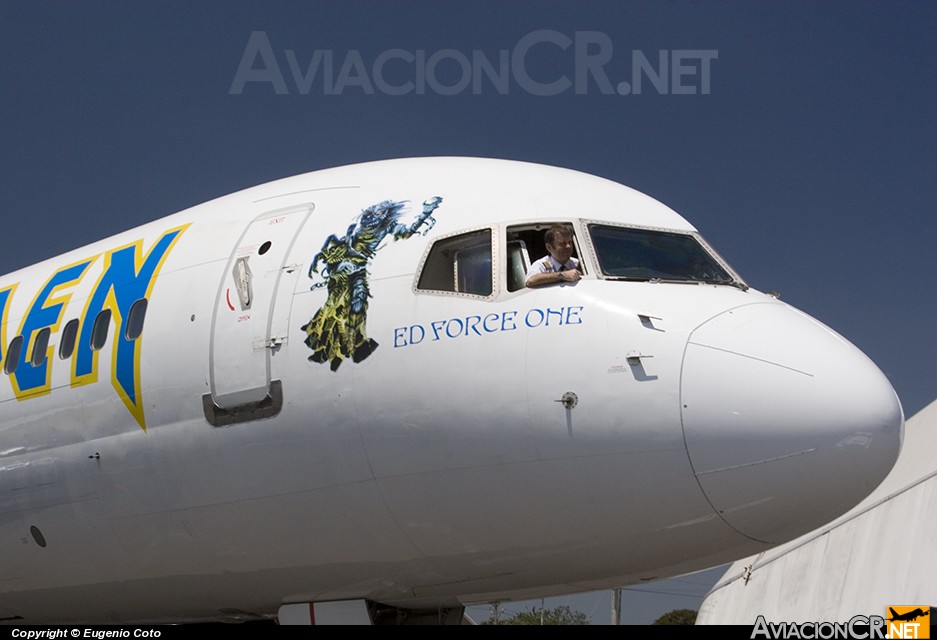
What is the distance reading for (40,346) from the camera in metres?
13.2

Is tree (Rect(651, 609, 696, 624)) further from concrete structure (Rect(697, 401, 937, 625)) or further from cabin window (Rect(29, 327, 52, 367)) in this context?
cabin window (Rect(29, 327, 52, 367))

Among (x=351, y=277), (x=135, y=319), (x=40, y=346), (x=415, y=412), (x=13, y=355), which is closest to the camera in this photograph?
(x=415, y=412)

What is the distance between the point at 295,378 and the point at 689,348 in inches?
133

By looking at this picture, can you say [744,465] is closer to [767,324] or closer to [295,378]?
[767,324]

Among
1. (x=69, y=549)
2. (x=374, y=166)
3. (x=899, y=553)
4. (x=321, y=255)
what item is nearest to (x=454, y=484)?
(x=321, y=255)

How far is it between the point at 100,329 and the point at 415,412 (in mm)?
4187

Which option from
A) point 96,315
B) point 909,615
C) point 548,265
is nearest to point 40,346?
point 96,315

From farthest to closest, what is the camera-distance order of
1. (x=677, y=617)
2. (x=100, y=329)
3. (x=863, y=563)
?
1. (x=677, y=617)
2. (x=863, y=563)
3. (x=100, y=329)

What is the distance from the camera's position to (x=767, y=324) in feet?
31.3

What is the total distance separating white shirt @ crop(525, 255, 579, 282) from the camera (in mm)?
10141

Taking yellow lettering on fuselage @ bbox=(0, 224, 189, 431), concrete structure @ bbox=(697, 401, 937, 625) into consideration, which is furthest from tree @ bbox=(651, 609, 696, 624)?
yellow lettering on fuselage @ bbox=(0, 224, 189, 431)

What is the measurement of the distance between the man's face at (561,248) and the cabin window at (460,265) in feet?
1.75

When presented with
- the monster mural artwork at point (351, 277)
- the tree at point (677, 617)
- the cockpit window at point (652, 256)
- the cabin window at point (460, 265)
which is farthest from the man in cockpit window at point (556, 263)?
the tree at point (677, 617)

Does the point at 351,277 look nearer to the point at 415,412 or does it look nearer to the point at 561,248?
the point at 415,412
